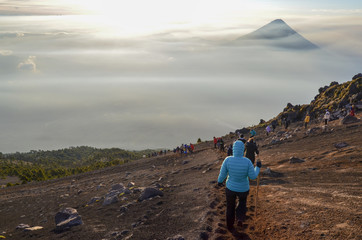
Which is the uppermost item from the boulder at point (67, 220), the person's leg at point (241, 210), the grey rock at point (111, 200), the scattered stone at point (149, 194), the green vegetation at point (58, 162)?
the person's leg at point (241, 210)

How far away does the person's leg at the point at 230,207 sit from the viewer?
8.33m

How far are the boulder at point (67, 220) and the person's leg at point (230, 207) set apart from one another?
8.04m

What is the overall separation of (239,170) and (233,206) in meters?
1.26

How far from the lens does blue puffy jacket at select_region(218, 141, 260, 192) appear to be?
8.00 meters

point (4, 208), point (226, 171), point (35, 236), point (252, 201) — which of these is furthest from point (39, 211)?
point (226, 171)

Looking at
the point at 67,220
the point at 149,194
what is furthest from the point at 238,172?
the point at 67,220

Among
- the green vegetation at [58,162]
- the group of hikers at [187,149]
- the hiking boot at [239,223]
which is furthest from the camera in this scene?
the green vegetation at [58,162]

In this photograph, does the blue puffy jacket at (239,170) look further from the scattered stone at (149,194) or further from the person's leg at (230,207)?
the scattered stone at (149,194)

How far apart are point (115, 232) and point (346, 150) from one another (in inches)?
591

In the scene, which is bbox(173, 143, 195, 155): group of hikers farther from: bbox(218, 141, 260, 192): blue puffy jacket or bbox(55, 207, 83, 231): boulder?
bbox(218, 141, 260, 192): blue puffy jacket

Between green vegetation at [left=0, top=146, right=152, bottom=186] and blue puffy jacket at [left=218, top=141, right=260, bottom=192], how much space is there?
48.9 metres

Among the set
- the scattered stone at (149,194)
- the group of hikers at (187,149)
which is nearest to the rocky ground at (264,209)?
the scattered stone at (149,194)

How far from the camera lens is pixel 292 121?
4478 cm

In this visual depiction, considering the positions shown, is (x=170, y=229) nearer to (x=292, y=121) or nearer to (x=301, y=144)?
(x=301, y=144)
